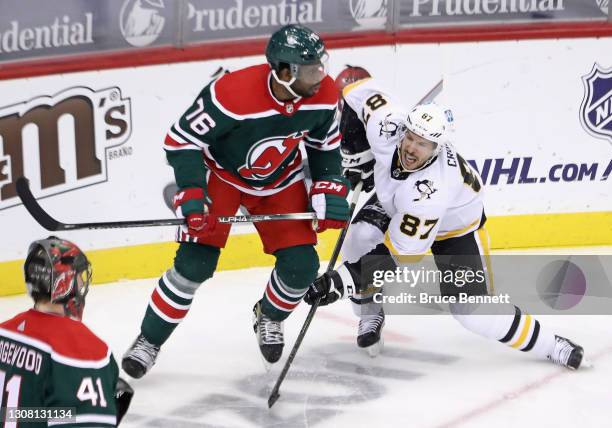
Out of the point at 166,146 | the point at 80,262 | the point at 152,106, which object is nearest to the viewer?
the point at 80,262

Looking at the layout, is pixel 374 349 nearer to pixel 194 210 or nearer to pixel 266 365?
pixel 266 365

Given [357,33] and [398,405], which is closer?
[398,405]

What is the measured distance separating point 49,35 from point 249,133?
152cm

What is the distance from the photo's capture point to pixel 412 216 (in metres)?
3.58

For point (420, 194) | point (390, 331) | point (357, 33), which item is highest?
point (357, 33)

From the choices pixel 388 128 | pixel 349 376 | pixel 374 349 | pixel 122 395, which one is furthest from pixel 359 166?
pixel 122 395

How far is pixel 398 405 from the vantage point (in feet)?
11.7

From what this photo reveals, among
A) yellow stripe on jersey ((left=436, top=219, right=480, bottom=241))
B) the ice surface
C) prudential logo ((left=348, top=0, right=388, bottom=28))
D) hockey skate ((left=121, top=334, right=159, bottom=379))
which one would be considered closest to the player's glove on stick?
hockey skate ((left=121, top=334, right=159, bottom=379))

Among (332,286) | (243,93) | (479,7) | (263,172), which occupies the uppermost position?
(479,7)

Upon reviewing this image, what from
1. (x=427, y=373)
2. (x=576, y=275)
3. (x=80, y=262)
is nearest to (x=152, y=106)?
(x=427, y=373)

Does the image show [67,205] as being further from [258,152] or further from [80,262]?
[80,262]

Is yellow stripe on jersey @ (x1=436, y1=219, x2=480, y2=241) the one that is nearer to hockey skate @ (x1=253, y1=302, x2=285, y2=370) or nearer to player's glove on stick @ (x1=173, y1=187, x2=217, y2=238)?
hockey skate @ (x1=253, y1=302, x2=285, y2=370)

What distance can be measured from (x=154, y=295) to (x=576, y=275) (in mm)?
2299

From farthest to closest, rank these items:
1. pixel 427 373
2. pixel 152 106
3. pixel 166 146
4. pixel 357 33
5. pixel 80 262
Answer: pixel 357 33
pixel 152 106
pixel 427 373
pixel 166 146
pixel 80 262
